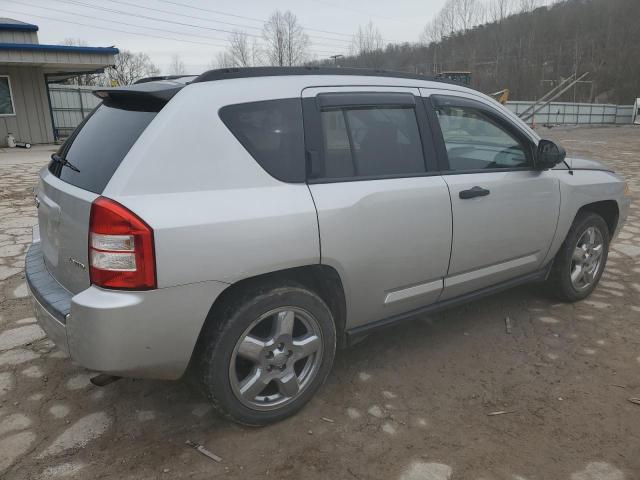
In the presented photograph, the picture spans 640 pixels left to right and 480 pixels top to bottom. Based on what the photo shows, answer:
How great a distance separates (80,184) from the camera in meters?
2.32

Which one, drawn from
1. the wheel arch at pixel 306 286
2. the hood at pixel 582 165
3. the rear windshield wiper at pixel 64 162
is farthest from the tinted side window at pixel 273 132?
the hood at pixel 582 165

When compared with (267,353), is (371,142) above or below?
above

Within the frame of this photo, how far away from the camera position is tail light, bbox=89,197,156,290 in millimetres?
2006

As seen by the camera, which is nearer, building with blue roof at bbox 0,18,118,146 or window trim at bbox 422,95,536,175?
window trim at bbox 422,95,536,175

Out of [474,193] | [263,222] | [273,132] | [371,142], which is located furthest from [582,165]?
[263,222]

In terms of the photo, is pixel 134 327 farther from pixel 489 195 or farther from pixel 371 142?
pixel 489 195

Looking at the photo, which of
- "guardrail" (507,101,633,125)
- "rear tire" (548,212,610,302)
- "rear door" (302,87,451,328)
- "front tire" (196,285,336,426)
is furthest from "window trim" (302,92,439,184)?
"guardrail" (507,101,633,125)

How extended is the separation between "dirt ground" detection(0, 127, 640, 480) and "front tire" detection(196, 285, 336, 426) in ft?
0.47

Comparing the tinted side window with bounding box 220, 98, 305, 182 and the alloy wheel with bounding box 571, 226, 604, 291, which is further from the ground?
the tinted side window with bounding box 220, 98, 305, 182

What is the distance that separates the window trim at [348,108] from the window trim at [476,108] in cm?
5

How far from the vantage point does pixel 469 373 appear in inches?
122

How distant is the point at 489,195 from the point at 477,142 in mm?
476

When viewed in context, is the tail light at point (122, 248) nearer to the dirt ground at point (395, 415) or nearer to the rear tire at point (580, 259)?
the dirt ground at point (395, 415)

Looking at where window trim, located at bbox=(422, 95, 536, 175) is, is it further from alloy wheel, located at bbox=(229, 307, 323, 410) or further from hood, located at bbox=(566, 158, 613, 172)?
alloy wheel, located at bbox=(229, 307, 323, 410)
